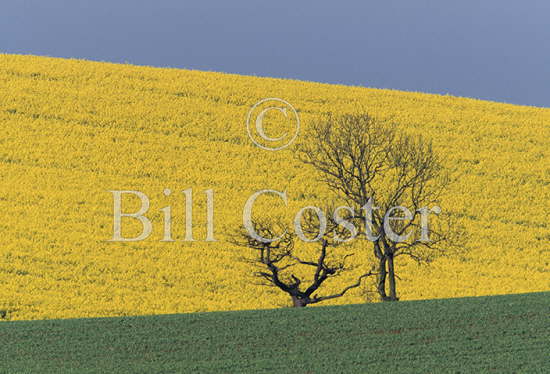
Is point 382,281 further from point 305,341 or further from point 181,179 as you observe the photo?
point 181,179

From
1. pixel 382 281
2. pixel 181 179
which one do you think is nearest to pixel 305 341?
pixel 382 281

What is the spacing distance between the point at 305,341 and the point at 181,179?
63.8ft

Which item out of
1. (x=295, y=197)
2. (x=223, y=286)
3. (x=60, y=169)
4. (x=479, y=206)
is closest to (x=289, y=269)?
(x=223, y=286)

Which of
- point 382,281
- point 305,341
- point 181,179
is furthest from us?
point 181,179

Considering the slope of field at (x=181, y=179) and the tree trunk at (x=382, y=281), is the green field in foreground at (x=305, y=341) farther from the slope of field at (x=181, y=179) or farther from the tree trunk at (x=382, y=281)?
the slope of field at (x=181, y=179)

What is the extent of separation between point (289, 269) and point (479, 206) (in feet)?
32.1

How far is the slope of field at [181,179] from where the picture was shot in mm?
22625

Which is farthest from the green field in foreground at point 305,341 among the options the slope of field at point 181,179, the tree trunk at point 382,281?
the slope of field at point 181,179

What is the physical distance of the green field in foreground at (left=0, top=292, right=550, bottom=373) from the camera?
1134 centimetres

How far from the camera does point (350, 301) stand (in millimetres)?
21922

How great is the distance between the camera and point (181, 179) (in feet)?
104

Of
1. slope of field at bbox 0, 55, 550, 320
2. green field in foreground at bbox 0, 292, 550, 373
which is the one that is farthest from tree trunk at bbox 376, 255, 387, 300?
green field in foreground at bbox 0, 292, 550, 373

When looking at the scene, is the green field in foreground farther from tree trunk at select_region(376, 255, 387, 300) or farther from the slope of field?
the slope of field

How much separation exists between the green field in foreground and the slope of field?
6292 millimetres
